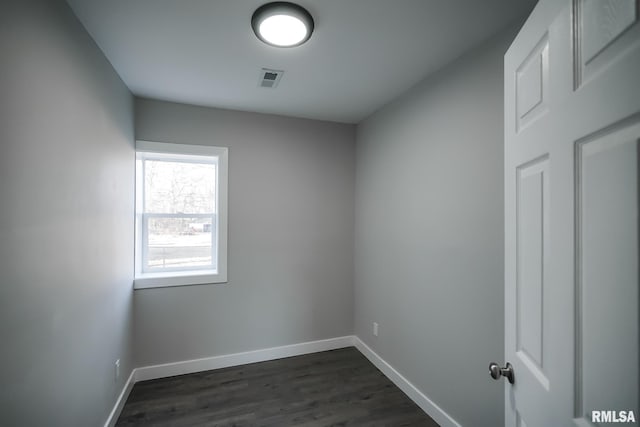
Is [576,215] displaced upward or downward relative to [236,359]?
upward

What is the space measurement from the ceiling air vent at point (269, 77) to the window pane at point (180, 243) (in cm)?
144

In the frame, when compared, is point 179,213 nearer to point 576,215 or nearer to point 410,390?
point 410,390

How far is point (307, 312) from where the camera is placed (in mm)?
3305

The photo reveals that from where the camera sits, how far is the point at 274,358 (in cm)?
314

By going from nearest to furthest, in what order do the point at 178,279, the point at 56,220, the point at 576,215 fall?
the point at 576,215, the point at 56,220, the point at 178,279

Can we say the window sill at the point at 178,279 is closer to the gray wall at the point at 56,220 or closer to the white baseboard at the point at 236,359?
the gray wall at the point at 56,220

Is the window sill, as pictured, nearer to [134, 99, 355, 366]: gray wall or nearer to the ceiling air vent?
[134, 99, 355, 366]: gray wall

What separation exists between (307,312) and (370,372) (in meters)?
0.86

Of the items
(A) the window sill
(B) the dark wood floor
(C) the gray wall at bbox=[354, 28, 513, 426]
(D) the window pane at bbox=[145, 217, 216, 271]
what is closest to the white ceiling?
(C) the gray wall at bbox=[354, 28, 513, 426]

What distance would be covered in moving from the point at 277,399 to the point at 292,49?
103 inches

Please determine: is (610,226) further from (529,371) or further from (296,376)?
(296,376)

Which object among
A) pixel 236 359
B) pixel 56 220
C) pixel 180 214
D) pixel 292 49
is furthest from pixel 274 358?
pixel 292 49

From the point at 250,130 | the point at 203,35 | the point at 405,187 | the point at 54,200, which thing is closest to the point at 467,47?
the point at 405,187

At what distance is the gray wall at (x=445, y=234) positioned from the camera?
1.79 meters
